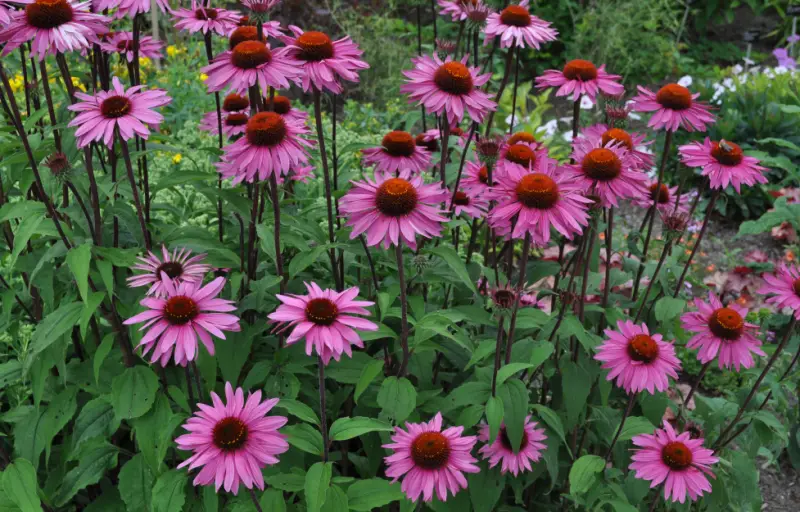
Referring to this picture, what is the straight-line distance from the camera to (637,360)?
67.2 inches

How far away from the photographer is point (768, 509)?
2.71 meters

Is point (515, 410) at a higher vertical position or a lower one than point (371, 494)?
higher

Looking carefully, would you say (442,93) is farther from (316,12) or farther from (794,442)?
(316,12)

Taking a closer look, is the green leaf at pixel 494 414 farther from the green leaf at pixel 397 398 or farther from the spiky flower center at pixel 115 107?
the spiky flower center at pixel 115 107

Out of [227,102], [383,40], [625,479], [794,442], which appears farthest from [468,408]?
[383,40]

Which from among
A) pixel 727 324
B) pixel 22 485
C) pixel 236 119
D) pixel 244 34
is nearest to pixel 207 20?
pixel 244 34

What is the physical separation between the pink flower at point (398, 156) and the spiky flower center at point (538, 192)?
51cm

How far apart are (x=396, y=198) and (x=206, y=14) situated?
86 cm

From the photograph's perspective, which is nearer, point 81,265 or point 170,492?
point 81,265

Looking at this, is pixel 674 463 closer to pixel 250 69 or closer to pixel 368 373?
pixel 368 373

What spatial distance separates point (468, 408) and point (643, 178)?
2.17 ft

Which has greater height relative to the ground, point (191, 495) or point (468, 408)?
point (468, 408)

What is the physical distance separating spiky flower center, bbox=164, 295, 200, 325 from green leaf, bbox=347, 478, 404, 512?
1.82ft

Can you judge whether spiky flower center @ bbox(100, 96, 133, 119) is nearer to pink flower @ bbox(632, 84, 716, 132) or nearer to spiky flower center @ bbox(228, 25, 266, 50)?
spiky flower center @ bbox(228, 25, 266, 50)
